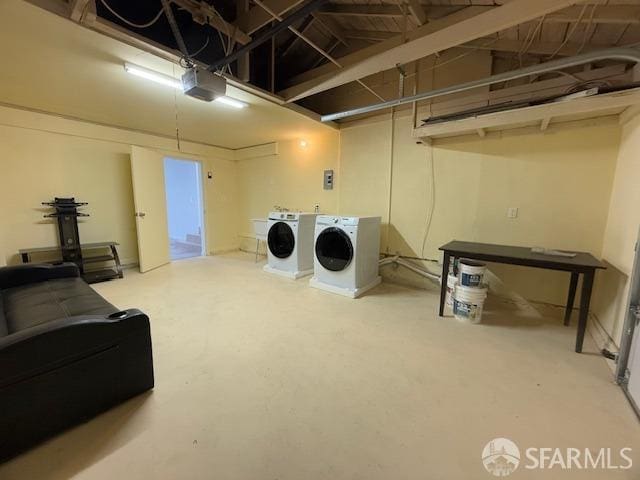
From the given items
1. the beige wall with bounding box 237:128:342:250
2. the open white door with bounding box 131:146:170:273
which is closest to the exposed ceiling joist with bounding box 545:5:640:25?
the beige wall with bounding box 237:128:342:250

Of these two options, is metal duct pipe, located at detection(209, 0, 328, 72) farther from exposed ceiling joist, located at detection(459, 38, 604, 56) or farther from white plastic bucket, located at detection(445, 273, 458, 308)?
white plastic bucket, located at detection(445, 273, 458, 308)

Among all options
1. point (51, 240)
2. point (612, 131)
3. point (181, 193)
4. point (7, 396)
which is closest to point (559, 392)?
point (612, 131)

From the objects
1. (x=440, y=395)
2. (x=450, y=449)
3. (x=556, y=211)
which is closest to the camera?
(x=450, y=449)

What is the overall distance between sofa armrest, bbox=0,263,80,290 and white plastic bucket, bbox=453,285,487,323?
3635mm

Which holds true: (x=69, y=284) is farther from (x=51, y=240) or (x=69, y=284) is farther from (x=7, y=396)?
(x=51, y=240)

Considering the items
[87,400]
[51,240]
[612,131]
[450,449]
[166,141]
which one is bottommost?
[450,449]

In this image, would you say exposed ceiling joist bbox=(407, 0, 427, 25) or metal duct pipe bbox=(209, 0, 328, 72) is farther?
exposed ceiling joist bbox=(407, 0, 427, 25)

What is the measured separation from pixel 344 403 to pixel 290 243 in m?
2.71

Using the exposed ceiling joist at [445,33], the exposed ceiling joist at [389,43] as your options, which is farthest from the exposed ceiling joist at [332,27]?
the exposed ceiling joist at [445,33]

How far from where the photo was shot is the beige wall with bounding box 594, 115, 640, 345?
194cm

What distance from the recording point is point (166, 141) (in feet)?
15.4

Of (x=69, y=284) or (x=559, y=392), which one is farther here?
(x=69, y=284)

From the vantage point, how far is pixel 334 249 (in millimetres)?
3420

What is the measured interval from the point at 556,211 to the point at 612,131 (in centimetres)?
79
